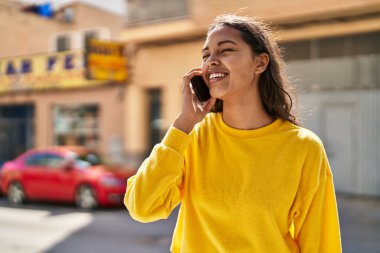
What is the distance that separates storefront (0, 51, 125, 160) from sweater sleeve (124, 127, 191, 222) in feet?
55.0

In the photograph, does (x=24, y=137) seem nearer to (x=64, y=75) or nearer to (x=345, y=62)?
(x=64, y=75)

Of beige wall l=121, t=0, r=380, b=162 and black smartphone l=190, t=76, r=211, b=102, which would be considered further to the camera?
beige wall l=121, t=0, r=380, b=162

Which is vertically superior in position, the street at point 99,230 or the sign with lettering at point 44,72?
the sign with lettering at point 44,72

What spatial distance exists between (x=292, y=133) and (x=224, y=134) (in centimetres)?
25

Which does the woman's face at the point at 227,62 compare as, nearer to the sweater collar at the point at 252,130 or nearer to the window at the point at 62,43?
the sweater collar at the point at 252,130

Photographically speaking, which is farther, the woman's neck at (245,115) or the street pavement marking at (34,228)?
the street pavement marking at (34,228)

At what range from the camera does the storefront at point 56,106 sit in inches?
757

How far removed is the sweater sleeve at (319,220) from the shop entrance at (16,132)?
21.4m

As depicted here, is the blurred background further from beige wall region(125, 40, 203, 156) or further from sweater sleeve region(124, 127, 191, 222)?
sweater sleeve region(124, 127, 191, 222)

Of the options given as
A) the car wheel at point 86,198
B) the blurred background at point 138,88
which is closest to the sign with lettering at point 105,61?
the blurred background at point 138,88

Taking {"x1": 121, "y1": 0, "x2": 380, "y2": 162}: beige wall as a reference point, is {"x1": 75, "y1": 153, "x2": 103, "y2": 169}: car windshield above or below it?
below

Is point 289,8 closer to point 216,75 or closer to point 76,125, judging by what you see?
point 76,125

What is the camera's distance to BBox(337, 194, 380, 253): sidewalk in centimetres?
784

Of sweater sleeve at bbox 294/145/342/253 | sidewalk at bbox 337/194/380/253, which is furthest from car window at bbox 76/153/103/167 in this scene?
sweater sleeve at bbox 294/145/342/253
